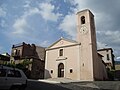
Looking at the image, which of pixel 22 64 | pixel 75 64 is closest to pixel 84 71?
pixel 75 64

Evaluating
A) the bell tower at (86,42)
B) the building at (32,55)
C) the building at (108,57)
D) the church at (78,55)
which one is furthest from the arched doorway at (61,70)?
the building at (108,57)

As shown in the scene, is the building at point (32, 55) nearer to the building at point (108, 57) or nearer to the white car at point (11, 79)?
the building at point (108, 57)

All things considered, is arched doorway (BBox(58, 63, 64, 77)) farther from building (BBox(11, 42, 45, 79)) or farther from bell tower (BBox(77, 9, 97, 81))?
building (BBox(11, 42, 45, 79))

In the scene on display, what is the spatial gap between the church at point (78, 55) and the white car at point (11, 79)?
69.9ft

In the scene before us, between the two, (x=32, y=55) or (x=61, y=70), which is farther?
(x=32, y=55)

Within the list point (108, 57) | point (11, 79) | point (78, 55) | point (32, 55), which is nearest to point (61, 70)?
point (78, 55)

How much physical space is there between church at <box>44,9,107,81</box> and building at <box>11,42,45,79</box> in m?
3.46

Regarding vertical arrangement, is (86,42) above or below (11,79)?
above

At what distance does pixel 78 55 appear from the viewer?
103 ft

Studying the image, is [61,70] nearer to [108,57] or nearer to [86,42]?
[86,42]

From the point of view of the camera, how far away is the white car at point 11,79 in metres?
8.62

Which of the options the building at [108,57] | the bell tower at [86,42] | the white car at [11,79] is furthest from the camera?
the building at [108,57]

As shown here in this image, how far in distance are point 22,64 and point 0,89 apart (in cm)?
2841

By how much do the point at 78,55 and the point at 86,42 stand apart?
2.91 m
